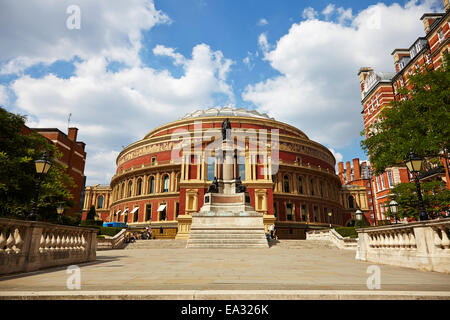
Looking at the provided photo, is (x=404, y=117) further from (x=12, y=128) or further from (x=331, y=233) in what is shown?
(x=12, y=128)

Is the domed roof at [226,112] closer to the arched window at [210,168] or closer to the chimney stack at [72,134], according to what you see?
the arched window at [210,168]

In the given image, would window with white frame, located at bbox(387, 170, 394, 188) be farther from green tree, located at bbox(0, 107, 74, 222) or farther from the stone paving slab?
green tree, located at bbox(0, 107, 74, 222)

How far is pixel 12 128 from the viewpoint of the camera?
20.8 m

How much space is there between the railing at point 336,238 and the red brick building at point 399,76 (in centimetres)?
618

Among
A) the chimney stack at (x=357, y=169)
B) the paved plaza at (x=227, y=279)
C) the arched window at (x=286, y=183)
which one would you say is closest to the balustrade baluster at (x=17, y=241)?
the paved plaza at (x=227, y=279)

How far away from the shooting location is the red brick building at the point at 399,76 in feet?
95.6

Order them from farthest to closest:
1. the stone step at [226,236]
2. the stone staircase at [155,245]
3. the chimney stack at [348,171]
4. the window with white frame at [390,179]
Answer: the chimney stack at [348,171], the window with white frame at [390,179], the stone staircase at [155,245], the stone step at [226,236]

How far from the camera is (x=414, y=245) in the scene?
26.9 feet

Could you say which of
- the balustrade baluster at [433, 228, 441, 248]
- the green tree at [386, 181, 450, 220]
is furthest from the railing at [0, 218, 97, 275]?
the green tree at [386, 181, 450, 220]

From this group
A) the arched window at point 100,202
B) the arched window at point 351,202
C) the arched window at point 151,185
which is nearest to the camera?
the arched window at point 151,185

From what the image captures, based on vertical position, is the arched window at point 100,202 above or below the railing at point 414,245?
above

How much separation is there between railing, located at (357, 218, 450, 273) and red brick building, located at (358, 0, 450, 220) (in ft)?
60.9

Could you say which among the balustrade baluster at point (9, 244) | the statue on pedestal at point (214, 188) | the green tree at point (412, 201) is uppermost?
the statue on pedestal at point (214, 188)
